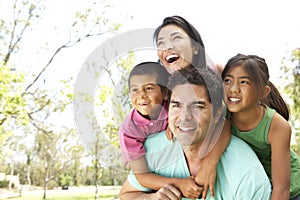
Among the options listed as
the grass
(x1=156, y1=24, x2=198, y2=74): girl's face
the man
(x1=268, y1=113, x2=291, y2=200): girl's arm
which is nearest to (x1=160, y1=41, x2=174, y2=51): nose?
(x1=156, y1=24, x2=198, y2=74): girl's face

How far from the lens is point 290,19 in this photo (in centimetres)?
553

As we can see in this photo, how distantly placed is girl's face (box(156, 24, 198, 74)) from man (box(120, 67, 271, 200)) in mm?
53

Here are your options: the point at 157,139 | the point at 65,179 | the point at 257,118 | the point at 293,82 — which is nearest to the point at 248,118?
the point at 257,118

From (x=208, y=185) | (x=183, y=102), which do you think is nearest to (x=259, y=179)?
(x=208, y=185)

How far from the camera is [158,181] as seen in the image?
108cm

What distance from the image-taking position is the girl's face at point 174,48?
1104 mm

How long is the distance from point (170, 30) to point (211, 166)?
0.38 meters

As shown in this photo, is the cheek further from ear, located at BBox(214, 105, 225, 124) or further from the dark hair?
ear, located at BBox(214, 105, 225, 124)

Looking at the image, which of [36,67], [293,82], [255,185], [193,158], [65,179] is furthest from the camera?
[65,179]

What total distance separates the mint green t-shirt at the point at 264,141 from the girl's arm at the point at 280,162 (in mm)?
20

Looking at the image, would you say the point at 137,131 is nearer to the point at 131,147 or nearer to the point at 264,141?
the point at 131,147

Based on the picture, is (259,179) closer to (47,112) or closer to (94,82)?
→ (94,82)

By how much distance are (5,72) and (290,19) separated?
347cm

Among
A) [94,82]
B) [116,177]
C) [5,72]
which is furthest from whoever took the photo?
[116,177]
